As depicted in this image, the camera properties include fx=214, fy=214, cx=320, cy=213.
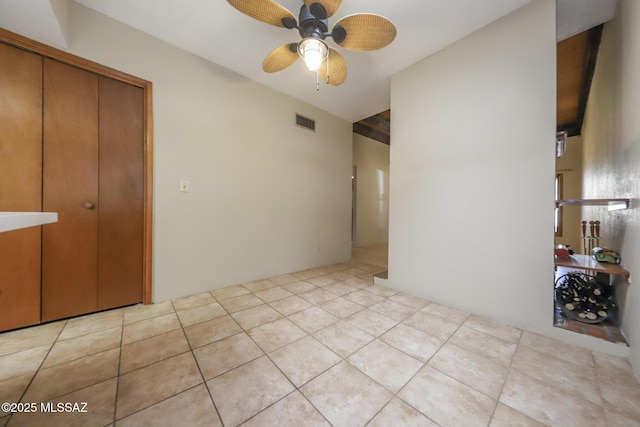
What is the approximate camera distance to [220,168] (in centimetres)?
A: 258

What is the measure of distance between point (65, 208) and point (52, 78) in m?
1.08

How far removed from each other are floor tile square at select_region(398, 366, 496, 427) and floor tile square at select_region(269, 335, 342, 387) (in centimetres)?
47

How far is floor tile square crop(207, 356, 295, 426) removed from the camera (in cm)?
105

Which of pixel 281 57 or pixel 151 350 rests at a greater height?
pixel 281 57

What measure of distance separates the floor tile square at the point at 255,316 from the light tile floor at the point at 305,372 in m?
0.02

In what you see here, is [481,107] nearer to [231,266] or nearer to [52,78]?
[231,266]

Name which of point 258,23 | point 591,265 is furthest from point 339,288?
point 258,23

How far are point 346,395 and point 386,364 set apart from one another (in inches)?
14.4

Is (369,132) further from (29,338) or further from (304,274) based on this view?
(29,338)

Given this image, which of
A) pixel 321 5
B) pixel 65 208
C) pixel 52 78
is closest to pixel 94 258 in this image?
pixel 65 208

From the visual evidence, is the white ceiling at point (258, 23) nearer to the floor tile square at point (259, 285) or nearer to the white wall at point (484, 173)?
the white wall at point (484, 173)

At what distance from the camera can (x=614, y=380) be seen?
123 cm

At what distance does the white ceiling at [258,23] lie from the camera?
1.62 m

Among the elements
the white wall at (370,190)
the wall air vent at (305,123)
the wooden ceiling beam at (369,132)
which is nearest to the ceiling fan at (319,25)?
the wall air vent at (305,123)
